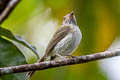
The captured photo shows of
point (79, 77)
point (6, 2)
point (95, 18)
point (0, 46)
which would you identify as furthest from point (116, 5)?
point (0, 46)

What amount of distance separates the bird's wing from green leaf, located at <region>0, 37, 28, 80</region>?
0.76 metres

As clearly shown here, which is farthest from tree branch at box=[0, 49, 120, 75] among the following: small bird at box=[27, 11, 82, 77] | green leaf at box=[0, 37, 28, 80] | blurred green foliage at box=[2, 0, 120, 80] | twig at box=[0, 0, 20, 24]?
twig at box=[0, 0, 20, 24]

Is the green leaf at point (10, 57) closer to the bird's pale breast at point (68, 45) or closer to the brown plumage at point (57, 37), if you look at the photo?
the brown plumage at point (57, 37)

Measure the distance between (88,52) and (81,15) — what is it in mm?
442

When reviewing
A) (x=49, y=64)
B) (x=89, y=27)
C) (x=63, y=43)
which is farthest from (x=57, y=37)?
(x=49, y=64)

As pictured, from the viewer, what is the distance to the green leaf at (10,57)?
10.9 feet

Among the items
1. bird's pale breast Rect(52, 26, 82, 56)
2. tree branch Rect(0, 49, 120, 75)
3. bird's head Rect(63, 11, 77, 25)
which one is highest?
bird's head Rect(63, 11, 77, 25)

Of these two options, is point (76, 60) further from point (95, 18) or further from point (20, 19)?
point (20, 19)

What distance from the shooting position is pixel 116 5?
169 inches

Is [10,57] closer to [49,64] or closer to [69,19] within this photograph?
[49,64]

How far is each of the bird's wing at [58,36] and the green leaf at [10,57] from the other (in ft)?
2.49

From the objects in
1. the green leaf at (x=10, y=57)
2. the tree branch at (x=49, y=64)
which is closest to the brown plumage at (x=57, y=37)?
the green leaf at (x=10, y=57)

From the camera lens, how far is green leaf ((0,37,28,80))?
131 inches

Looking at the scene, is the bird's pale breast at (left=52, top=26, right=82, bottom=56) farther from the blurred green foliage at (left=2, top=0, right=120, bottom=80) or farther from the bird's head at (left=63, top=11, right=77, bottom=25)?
the bird's head at (left=63, top=11, right=77, bottom=25)
